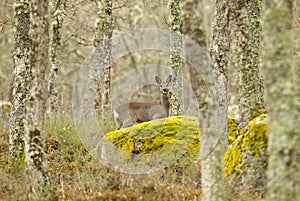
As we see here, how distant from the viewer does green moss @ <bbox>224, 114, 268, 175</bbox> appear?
8.76m

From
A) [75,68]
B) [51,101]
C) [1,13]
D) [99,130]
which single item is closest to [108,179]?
[99,130]

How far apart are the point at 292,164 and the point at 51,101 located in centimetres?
1403

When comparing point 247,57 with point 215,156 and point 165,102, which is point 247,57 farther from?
point 165,102

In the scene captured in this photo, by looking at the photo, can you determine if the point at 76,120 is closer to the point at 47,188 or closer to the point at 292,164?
the point at 47,188

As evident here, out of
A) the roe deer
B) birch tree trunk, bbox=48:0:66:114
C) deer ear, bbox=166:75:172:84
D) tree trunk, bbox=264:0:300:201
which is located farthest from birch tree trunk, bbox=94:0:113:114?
tree trunk, bbox=264:0:300:201

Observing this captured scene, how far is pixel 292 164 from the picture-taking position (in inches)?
223

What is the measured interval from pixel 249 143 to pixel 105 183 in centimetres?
240

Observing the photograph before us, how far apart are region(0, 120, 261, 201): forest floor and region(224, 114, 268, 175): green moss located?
0.63 metres

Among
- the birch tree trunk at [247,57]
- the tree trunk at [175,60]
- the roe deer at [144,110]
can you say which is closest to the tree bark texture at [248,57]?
the birch tree trunk at [247,57]

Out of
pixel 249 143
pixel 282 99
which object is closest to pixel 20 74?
pixel 249 143

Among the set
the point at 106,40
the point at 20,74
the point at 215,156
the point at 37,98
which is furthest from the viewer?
the point at 106,40

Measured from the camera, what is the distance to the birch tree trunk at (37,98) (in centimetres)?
808

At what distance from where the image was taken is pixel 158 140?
11.2m

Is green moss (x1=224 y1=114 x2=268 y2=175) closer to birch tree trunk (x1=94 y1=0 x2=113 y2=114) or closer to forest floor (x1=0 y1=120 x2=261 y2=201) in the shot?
forest floor (x1=0 y1=120 x2=261 y2=201)
